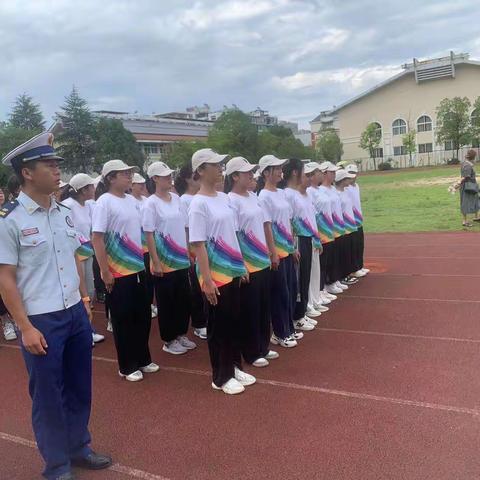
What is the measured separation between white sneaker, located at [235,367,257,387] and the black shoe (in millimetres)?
1387

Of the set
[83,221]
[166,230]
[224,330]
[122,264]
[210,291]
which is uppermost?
[83,221]

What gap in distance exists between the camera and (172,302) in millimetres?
5211

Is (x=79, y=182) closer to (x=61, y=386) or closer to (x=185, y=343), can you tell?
(x=185, y=343)

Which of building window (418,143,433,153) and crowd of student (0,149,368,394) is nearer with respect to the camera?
crowd of student (0,149,368,394)

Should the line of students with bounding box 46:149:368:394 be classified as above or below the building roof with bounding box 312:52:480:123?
below

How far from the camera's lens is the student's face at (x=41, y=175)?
288cm

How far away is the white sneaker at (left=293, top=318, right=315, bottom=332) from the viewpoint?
5.75 m

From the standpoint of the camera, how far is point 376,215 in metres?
17.7

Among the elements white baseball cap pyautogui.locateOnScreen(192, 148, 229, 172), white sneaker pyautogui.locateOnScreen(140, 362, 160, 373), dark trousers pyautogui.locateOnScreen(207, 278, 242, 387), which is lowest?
white sneaker pyautogui.locateOnScreen(140, 362, 160, 373)

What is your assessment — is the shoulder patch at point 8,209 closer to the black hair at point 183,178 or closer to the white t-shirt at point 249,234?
the white t-shirt at point 249,234

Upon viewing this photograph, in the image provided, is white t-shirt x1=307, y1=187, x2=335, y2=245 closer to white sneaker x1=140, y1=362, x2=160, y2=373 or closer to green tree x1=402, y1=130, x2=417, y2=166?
white sneaker x1=140, y1=362, x2=160, y2=373

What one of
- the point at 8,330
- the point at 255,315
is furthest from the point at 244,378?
the point at 8,330

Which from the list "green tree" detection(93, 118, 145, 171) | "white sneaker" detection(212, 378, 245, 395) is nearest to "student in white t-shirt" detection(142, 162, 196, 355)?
"white sneaker" detection(212, 378, 245, 395)

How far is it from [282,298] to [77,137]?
152ft
